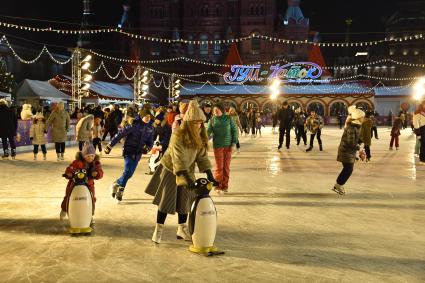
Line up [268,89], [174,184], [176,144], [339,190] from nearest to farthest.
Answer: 1. [176,144]
2. [174,184]
3. [339,190]
4. [268,89]

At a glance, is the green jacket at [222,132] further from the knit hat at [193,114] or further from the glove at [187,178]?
the glove at [187,178]

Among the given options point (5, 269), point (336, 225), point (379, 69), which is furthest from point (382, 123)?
point (5, 269)

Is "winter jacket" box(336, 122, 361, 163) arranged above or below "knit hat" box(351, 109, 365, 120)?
below

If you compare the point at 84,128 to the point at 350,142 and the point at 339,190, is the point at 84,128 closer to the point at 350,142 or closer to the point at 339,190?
the point at 339,190

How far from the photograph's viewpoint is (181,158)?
13.7 ft

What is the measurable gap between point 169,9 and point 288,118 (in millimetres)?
43296

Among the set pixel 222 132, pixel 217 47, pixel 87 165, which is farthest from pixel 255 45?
pixel 87 165

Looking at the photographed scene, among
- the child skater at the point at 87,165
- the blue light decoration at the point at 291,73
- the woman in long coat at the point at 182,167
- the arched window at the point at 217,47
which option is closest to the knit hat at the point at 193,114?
the woman in long coat at the point at 182,167

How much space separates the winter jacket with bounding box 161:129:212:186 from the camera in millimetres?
4152

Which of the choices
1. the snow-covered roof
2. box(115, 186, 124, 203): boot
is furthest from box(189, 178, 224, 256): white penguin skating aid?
the snow-covered roof

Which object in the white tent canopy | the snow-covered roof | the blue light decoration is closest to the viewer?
the white tent canopy

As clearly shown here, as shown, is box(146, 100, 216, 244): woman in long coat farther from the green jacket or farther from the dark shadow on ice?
the green jacket

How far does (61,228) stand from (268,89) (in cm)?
3679

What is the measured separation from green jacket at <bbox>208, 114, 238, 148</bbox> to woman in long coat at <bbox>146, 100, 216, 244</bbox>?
121 inches
